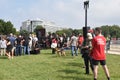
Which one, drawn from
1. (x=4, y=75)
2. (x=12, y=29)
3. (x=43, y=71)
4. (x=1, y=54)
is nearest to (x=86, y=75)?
(x=43, y=71)

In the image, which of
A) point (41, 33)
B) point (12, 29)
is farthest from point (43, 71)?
point (12, 29)

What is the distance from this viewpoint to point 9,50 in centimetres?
2277

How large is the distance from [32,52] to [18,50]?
1.76 metres

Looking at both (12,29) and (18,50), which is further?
(12,29)

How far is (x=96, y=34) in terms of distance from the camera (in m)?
12.1

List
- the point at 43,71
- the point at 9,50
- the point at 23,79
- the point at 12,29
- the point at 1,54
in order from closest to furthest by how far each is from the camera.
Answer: the point at 23,79, the point at 43,71, the point at 9,50, the point at 1,54, the point at 12,29

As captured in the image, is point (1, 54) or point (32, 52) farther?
point (32, 52)

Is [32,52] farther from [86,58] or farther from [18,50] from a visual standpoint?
[86,58]

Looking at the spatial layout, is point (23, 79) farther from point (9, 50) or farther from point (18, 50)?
point (18, 50)

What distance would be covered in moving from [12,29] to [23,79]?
368 feet

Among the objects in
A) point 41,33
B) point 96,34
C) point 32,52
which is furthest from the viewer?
point 41,33

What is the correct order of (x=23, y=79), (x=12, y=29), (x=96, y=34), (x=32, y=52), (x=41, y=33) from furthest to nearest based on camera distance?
(x=12, y=29) < (x=41, y=33) < (x=32, y=52) < (x=23, y=79) < (x=96, y=34)

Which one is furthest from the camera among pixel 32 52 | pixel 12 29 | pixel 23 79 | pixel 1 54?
pixel 12 29

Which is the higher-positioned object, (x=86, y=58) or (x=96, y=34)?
(x=96, y=34)
